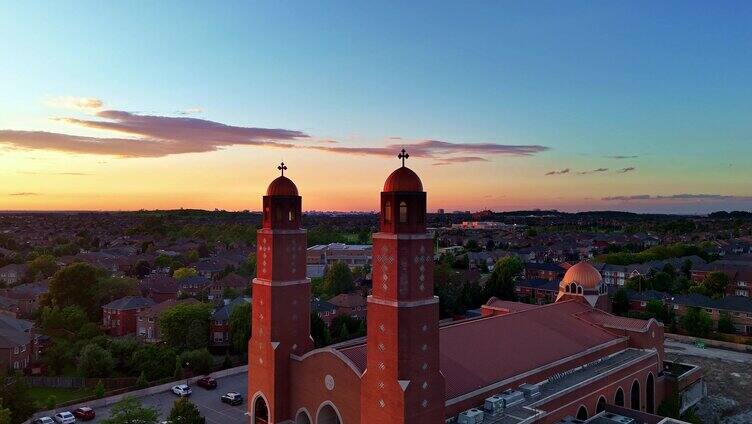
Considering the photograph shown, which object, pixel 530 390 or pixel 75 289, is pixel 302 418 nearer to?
pixel 530 390

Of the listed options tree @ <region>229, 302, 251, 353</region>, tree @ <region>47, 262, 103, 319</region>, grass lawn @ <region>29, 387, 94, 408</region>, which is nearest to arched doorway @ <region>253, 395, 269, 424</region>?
grass lawn @ <region>29, 387, 94, 408</region>

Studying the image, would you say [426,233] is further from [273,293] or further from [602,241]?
[602,241]

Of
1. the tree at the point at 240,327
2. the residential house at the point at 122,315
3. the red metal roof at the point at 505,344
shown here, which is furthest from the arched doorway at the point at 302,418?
the residential house at the point at 122,315

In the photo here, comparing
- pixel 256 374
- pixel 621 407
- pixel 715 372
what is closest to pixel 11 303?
pixel 256 374

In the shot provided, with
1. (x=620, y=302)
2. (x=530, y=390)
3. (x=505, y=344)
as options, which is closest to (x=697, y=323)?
(x=620, y=302)

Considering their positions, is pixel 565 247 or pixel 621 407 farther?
pixel 565 247

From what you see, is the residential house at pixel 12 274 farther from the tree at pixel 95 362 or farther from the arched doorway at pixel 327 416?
the arched doorway at pixel 327 416
